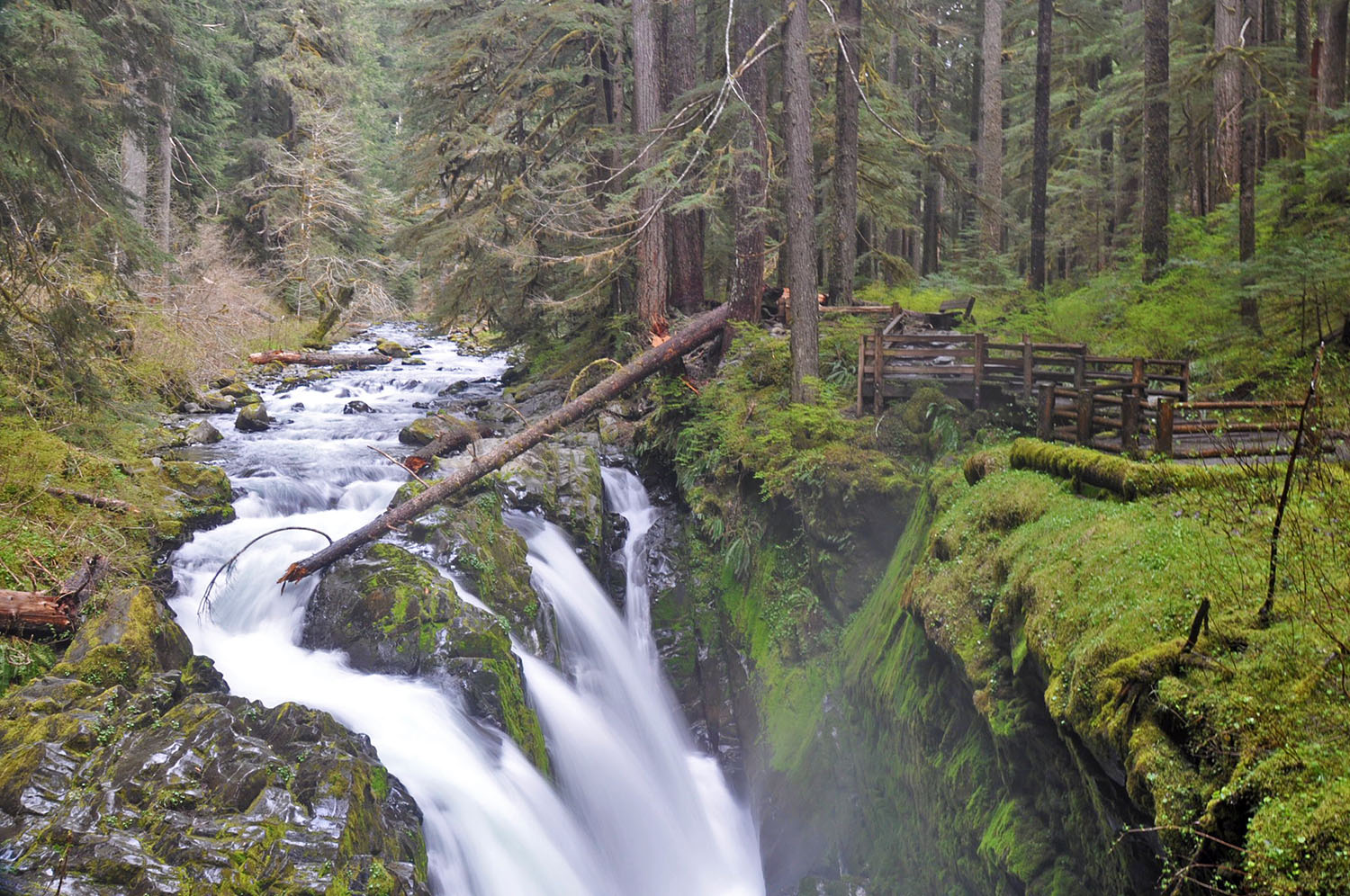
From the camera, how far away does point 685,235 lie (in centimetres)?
1647

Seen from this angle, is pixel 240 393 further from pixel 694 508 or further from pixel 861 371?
pixel 861 371

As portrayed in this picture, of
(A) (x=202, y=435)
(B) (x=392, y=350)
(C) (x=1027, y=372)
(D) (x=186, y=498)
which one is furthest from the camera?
(B) (x=392, y=350)

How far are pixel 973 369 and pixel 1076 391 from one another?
298 centimetres

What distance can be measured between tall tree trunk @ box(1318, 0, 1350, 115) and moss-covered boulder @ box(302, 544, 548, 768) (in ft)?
57.9

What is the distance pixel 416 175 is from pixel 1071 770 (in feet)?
55.0

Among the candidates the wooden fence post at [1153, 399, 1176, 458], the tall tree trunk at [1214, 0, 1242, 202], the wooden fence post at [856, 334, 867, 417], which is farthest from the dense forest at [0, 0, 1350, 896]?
the wooden fence post at [1153, 399, 1176, 458]

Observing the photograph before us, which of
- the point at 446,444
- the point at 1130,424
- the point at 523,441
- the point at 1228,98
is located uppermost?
the point at 1228,98

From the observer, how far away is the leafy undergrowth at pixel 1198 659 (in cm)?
341

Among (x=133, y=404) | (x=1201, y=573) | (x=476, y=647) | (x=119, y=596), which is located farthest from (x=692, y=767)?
(x=133, y=404)

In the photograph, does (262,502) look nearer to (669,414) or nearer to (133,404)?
(133,404)

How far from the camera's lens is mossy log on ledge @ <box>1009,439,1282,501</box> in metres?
5.88

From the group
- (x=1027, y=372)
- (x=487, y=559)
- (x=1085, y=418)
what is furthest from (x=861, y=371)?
(x=487, y=559)

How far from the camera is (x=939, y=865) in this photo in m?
7.13

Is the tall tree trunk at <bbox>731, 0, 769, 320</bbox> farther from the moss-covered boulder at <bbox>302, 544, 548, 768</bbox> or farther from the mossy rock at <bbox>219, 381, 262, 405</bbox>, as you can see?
the mossy rock at <bbox>219, 381, 262, 405</bbox>
